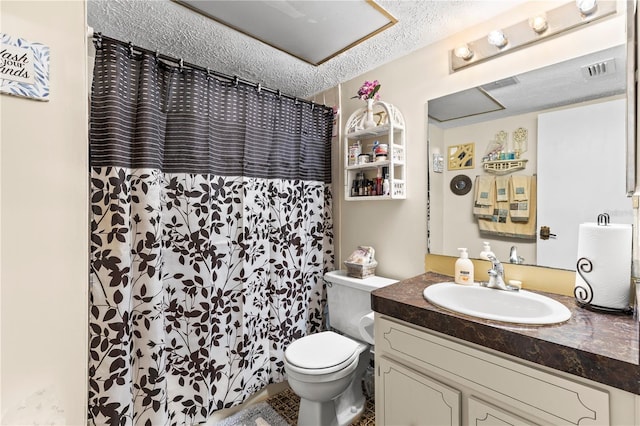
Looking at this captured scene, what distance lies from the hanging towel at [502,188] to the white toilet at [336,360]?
83cm

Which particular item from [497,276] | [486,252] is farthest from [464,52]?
[497,276]

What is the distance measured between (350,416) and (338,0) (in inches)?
87.2

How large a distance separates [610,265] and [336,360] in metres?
1.24

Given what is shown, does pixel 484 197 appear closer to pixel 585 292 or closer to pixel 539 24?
pixel 585 292

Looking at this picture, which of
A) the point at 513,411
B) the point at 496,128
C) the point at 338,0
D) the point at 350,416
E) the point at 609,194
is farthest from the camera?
the point at 350,416

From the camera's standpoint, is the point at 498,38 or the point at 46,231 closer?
the point at 46,231

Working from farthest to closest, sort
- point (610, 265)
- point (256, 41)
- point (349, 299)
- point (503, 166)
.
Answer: point (349, 299) < point (256, 41) < point (503, 166) < point (610, 265)

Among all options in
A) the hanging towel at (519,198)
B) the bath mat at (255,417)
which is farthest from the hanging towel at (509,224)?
the bath mat at (255,417)

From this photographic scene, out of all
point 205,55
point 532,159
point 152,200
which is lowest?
point 152,200

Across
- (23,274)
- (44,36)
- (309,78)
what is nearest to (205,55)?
(309,78)

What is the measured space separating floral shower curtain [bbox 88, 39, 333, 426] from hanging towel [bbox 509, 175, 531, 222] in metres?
1.26

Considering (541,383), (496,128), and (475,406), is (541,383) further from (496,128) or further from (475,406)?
(496,128)

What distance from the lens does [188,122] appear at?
1546 millimetres

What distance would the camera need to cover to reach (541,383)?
→ 84cm
